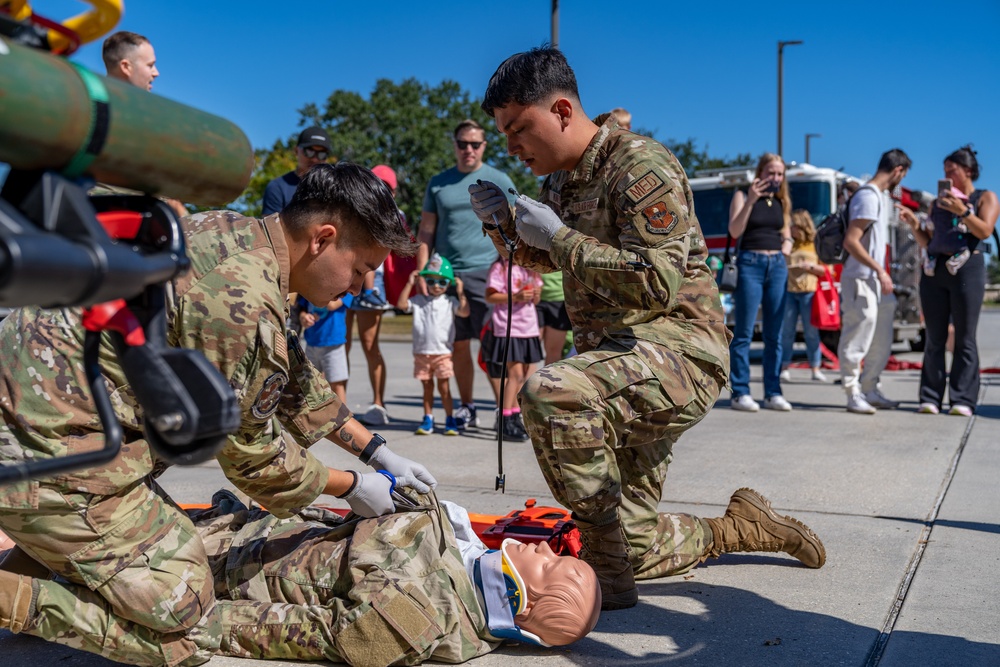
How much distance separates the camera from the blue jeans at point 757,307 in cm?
772

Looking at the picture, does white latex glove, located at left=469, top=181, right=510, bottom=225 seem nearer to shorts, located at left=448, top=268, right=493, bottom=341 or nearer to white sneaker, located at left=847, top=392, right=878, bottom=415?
shorts, located at left=448, top=268, right=493, bottom=341

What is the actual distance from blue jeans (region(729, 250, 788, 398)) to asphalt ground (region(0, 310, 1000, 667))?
34 centimetres

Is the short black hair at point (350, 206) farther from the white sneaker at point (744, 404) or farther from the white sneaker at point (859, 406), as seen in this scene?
the white sneaker at point (859, 406)

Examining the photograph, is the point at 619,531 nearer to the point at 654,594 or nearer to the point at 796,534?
the point at 654,594

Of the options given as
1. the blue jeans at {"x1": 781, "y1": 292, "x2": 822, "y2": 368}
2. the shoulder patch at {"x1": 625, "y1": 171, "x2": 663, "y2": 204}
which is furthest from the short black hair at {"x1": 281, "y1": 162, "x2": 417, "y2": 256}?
the blue jeans at {"x1": 781, "y1": 292, "x2": 822, "y2": 368}

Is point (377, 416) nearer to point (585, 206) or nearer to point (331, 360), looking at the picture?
point (331, 360)

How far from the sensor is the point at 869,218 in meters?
7.34

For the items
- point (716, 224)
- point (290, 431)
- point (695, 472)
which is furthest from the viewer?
point (716, 224)

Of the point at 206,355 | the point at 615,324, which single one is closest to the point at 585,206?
the point at 615,324

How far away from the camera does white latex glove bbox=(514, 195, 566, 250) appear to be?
325 centimetres

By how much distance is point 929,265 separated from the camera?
729 cm

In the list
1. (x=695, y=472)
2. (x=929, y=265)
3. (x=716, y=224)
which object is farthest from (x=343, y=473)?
(x=716, y=224)

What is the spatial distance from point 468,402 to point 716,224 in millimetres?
7031

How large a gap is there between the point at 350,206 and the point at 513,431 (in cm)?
392
